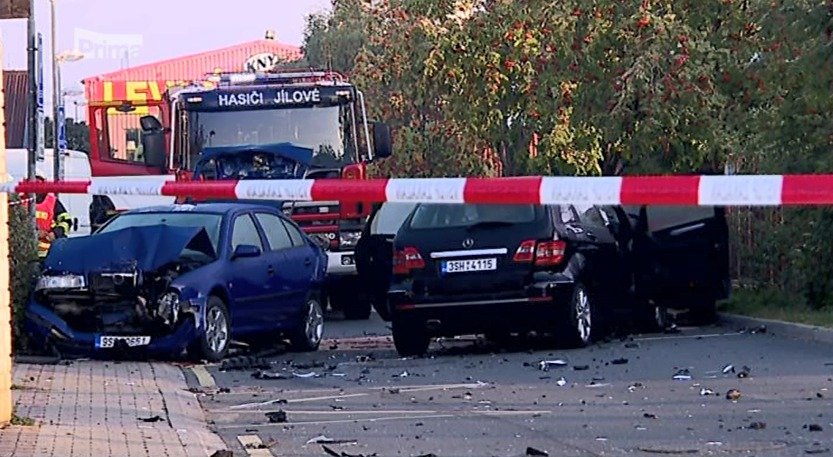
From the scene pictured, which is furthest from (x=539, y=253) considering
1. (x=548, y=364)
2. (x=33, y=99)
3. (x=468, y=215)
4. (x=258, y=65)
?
(x=258, y=65)

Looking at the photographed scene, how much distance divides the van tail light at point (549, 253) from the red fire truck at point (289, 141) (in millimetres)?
6383

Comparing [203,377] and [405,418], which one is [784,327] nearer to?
[203,377]

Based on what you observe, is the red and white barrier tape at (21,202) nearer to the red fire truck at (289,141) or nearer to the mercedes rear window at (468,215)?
the mercedes rear window at (468,215)

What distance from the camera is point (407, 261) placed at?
14344 mm

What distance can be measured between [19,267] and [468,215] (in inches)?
166

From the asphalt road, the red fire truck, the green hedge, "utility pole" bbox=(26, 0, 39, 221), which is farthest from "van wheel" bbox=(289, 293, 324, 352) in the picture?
"utility pole" bbox=(26, 0, 39, 221)

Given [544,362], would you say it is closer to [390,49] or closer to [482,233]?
[482,233]

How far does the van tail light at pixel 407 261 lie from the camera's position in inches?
563

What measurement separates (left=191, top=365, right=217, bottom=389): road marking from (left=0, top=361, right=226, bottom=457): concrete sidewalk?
168mm

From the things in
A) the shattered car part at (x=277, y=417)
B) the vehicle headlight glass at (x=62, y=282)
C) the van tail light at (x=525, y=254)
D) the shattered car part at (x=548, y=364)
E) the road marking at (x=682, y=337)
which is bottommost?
the road marking at (x=682, y=337)

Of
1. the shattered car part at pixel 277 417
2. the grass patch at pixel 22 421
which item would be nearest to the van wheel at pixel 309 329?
the shattered car part at pixel 277 417

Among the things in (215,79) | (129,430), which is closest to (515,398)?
(129,430)

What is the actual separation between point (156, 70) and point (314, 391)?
68589mm

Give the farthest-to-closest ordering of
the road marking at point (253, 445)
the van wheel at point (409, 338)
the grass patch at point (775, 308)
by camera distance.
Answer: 1. the grass patch at point (775, 308)
2. the van wheel at point (409, 338)
3. the road marking at point (253, 445)
